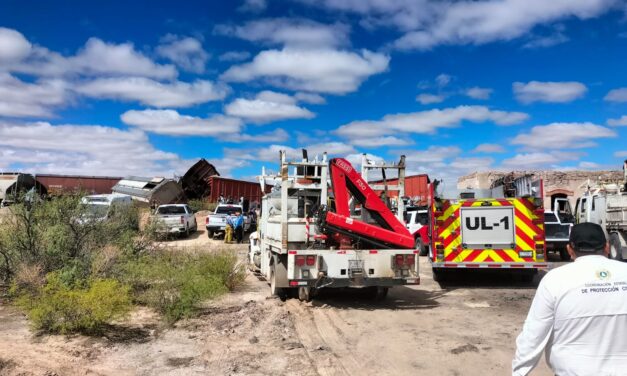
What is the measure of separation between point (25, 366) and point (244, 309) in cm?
394

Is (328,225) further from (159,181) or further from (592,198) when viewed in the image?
(159,181)

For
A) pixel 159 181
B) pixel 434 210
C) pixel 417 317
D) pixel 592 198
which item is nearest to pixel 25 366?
pixel 417 317

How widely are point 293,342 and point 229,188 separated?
29034 mm

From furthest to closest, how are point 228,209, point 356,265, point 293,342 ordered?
point 228,209 → point 356,265 → point 293,342

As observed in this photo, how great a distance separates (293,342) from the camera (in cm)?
695

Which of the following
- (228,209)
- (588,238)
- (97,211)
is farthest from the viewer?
(228,209)

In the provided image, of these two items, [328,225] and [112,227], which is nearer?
[328,225]

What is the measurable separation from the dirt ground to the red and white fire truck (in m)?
1.84

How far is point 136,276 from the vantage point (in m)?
9.76

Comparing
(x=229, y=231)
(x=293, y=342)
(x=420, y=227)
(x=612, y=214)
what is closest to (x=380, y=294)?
(x=293, y=342)

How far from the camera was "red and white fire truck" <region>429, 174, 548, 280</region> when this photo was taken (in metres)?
11.7

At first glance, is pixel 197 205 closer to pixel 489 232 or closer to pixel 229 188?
pixel 229 188

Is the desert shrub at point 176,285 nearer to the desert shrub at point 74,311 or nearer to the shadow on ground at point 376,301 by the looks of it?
the desert shrub at point 74,311

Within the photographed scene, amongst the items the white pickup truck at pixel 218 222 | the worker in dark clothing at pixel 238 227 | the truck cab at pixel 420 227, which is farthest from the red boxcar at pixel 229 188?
the truck cab at pixel 420 227
